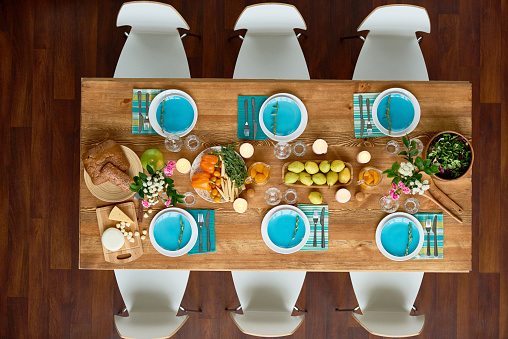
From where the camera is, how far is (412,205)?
2.01 m

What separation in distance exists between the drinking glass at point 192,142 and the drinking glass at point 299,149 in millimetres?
536

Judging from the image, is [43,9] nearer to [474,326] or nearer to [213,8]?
[213,8]

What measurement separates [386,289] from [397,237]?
0.47 m

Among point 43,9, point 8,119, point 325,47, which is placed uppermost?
point 43,9

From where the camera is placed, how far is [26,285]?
9.75 feet

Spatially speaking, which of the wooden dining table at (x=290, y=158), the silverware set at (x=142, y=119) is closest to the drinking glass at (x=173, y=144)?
the wooden dining table at (x=290, y=158)

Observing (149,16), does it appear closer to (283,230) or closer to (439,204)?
(283,230)

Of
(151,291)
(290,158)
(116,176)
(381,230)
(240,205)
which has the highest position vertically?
(290,158)

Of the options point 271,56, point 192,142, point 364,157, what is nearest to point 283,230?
point 364,157

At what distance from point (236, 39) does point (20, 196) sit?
2216 millimetres

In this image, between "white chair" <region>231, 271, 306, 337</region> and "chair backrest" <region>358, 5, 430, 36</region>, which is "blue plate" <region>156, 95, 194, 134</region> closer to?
"white chair" <region>231, 271, 306, 337</region>

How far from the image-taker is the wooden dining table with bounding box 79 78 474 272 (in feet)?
6.55

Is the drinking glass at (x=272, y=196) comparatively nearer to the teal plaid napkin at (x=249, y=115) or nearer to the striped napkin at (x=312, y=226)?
the striped napkin at (x=312, y=226)

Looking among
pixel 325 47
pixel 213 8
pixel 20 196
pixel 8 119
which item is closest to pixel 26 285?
pixel 20 196
